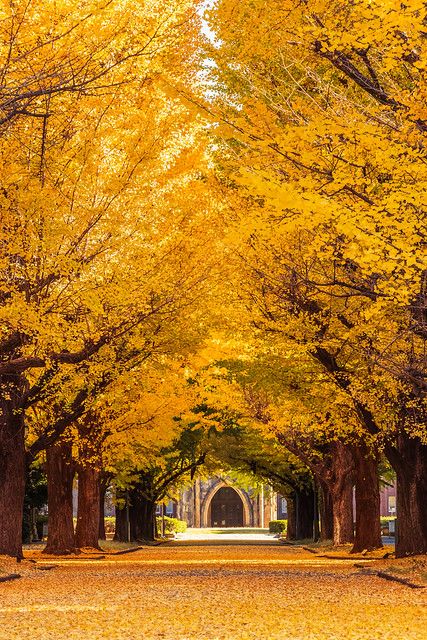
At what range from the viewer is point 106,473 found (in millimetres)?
41969

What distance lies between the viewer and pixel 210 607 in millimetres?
13984

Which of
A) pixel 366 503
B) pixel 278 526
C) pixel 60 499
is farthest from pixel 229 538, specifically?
pixel 366 503

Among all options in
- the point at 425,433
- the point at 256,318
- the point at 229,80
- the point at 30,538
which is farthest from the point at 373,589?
Answer: the point at 30,538

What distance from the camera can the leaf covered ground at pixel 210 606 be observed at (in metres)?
11.1

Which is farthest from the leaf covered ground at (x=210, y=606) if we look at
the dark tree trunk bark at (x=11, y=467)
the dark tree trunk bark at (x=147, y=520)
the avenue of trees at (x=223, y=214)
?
the dark tree trunk bark at (x=147, y=520)

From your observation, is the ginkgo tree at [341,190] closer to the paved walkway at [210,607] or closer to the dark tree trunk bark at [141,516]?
the paved walkway at [210,607]

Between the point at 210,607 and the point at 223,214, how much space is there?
1141cm

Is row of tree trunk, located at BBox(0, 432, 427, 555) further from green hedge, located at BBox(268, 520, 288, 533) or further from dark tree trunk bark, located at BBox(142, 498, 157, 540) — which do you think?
green hedge, located at BBox(268, 520, 288, 533)

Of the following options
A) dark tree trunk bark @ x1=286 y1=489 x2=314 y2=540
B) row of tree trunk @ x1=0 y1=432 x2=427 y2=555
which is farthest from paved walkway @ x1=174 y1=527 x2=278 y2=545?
row of tree trunk @ x1=0 y1=432 x2=427 y2=555

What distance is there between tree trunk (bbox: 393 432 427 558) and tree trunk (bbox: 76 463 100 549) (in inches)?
525

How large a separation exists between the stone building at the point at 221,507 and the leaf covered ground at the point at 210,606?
99259 mm

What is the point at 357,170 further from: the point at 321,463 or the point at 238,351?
the point at 321,463

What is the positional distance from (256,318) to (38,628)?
11.8 metres

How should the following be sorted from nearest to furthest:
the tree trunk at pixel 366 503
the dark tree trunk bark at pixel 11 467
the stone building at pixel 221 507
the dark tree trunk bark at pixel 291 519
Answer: the dark tree trunk bark at pixel 11 467 → the tree trunk at pixel 366 503 → the dark tree trunk bark at pixel 291 519 → the stone building at pixel 221 507
